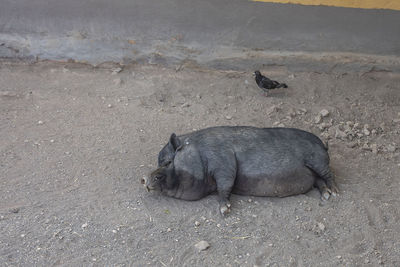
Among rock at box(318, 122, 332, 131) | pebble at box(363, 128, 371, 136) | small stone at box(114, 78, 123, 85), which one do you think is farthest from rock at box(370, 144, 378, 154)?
small stone at box(114, 78, 123, 85)

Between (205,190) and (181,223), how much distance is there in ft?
1.53

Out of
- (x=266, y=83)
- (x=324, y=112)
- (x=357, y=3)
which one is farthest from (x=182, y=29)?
(x=357, y=3)

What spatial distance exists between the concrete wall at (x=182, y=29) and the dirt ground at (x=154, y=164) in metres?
0.31

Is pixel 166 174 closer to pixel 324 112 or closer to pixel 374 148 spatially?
pixel 374 148

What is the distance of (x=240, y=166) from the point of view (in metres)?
4.41

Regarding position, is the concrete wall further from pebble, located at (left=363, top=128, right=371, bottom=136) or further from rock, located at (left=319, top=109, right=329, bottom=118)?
pebble, located at (left=363, top=128, right=371, bottom=136)

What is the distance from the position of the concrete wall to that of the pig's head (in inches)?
111

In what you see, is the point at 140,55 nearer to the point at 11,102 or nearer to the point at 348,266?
the point at 11,102

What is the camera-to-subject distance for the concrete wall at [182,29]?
662cm

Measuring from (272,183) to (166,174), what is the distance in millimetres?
1060

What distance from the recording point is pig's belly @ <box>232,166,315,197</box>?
4.41 metres

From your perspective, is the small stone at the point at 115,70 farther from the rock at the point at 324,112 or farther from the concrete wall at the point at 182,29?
the rock at the point at 324,112

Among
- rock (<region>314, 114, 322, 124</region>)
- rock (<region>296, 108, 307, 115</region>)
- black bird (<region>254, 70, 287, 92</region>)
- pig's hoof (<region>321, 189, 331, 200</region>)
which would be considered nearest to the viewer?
pig's hoof (<region>321, 189, 331, 200</region>)

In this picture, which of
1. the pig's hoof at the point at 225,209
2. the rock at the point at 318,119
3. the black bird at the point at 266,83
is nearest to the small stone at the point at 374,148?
the rock at the point at 318,119
